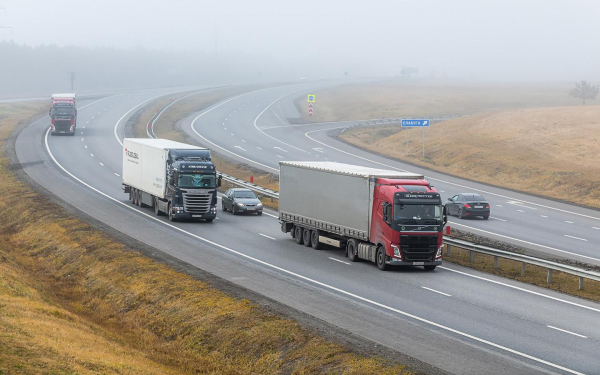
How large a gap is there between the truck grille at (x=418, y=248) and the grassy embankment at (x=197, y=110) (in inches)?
800

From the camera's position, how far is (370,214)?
1171 inches

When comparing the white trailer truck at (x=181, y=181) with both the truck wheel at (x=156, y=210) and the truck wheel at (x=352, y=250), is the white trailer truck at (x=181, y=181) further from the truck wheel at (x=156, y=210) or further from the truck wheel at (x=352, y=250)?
the truck wheel at (x=352, y=250)

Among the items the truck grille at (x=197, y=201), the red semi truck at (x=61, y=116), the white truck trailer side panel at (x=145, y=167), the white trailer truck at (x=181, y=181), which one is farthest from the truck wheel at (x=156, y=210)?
the red semi truck at (x=61, y=116)

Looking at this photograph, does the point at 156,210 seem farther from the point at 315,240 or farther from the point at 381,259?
the point at 381,259

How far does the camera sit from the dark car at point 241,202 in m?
43.8

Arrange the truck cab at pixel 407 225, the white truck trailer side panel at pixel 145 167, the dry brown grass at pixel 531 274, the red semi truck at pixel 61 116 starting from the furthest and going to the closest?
the red semi truck at pixel 61 116, the white truck trailer side panel at pixel 145 167, the truck cab at pixel 407 225, the dry brown grass at pixel 531 274

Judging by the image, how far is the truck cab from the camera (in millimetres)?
28344

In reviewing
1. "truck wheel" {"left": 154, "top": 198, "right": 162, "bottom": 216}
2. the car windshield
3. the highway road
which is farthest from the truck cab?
the car windshield

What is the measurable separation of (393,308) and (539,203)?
3433 cm

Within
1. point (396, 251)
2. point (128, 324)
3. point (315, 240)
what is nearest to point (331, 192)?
point (315, 240)

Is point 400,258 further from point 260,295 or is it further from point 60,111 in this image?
point 60,111

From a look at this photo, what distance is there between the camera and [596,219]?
157 ft

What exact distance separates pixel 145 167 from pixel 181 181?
521 cm

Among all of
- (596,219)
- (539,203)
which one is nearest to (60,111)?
(539,203)
